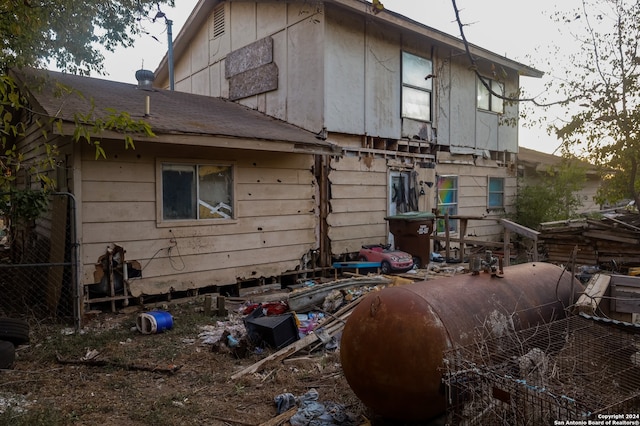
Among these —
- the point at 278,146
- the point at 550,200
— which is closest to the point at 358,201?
the point at 278,146

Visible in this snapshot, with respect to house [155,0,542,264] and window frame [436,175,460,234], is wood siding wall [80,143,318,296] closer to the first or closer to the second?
house [155,0,542,264]

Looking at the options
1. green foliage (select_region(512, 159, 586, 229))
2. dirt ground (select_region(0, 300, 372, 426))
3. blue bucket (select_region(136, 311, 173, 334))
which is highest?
green foliage (select_region(512, 159, 586, 229))

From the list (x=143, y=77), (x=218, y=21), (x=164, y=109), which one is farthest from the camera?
(x=218, y=21)

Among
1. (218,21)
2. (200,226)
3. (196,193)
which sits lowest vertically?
(200,226)

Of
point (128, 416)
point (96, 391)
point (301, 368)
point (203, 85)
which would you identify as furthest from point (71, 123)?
point (203, 85)

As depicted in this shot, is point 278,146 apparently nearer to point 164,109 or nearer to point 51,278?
point 164,109

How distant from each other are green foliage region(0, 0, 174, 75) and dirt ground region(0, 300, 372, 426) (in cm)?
489

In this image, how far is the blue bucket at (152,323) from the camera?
238 inches

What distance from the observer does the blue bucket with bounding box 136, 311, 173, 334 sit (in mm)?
6035

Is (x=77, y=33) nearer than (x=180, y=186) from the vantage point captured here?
No

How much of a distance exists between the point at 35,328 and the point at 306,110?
268 inches

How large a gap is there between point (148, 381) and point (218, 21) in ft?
36.6

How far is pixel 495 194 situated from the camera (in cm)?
1462

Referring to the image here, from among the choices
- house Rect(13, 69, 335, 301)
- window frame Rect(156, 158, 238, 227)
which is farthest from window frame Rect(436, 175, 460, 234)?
window frame Rect(156, 158, 238, 227)
